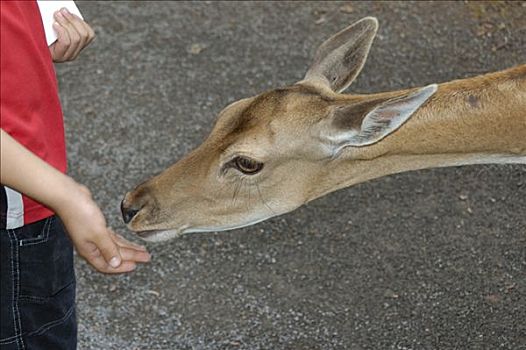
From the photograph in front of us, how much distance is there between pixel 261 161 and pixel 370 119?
1.38ft

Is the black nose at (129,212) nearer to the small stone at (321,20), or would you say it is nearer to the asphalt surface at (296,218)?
the asphalt surface at (296,218)

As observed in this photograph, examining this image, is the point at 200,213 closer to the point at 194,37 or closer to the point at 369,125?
the point at 369,125

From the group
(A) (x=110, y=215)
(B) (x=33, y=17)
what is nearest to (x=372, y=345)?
(A) (x=110, y=215)

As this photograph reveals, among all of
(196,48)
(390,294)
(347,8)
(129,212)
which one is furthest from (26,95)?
(347,8)

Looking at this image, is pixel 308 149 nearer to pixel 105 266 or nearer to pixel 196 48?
pixel 105 266

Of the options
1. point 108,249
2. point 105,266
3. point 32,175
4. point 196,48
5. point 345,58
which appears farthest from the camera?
point 196,48

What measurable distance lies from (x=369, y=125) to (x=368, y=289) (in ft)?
4.60

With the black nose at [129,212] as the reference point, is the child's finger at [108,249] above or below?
above

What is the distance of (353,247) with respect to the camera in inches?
193

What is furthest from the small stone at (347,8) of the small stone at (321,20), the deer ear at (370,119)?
the deer ear at (370,119)

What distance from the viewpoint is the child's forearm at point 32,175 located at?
2.43 metres

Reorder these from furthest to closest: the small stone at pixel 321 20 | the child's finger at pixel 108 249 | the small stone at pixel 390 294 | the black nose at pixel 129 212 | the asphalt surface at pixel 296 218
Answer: the small stone at pixel 321 20 < the small stone at pixel 390 294 < the asphalt surface at pixel 296 218 < the black nose at pixel 129 212 < the child's finger at pixel 108 249

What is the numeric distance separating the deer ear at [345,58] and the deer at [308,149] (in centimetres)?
19

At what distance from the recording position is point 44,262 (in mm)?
2951
